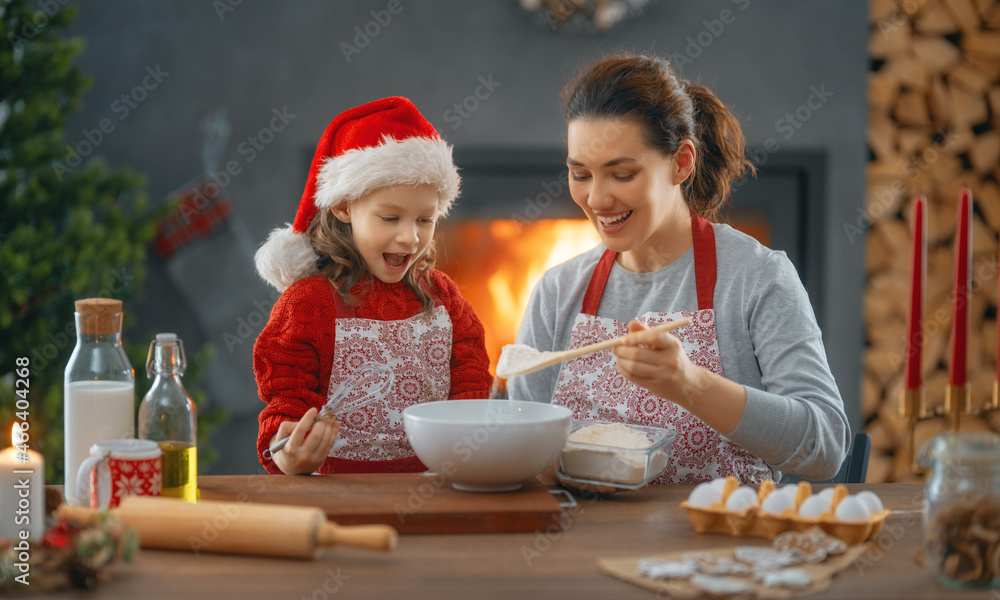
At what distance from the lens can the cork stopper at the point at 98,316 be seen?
43.7 inches

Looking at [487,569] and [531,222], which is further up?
[531,222]

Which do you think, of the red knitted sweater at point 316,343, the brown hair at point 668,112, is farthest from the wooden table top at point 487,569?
the brown hair at point 668,112

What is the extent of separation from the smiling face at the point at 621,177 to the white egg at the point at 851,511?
0.69 meters

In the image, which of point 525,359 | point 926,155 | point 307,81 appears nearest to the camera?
point 525,359

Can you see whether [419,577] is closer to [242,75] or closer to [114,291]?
[114,291]

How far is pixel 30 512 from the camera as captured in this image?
0.95 m

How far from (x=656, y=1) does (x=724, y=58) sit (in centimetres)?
30

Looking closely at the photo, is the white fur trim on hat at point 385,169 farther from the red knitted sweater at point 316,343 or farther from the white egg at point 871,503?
the white egg at point 871,503

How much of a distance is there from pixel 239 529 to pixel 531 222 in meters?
1.98

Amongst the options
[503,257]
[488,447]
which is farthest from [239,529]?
[503,257]

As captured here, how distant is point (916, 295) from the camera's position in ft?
2.82

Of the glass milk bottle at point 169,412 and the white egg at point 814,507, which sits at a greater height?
the glass milk bottle at point 169,412

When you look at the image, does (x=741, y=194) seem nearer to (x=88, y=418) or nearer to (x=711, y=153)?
(x=711, y=153)

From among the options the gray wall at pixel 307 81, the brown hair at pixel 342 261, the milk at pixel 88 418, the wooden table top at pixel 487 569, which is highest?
the gray wall at pixel 307 81
